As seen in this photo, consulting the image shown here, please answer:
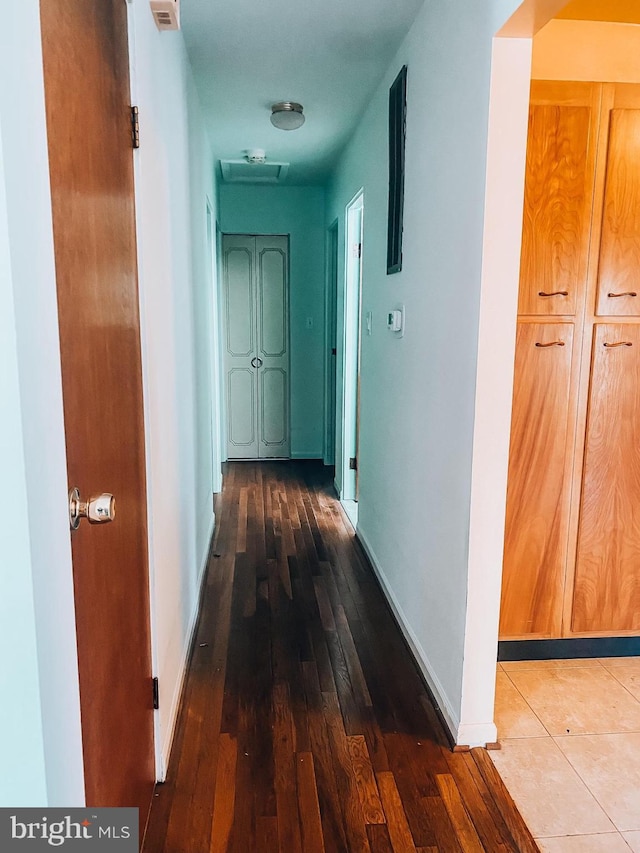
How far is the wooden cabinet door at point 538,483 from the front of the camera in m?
2.28

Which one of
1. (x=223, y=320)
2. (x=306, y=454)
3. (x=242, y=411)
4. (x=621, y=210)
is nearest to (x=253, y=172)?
(x=223, y=320)

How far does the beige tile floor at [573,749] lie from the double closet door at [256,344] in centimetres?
386

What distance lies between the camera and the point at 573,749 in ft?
6.57

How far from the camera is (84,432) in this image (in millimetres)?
1148

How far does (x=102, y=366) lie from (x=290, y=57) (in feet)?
7.20

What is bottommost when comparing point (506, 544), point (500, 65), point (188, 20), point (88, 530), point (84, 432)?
point (506, 544)

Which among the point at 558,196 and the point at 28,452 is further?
the point at 558,196

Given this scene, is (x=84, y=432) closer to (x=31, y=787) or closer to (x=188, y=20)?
(x=31, y=787)

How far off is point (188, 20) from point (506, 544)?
2.34 metres

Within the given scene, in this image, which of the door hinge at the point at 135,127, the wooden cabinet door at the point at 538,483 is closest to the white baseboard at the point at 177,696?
the wooden cabinet door at the point at 538,483

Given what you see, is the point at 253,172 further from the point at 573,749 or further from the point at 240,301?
the point at 573,749

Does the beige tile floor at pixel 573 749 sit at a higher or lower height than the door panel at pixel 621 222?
lower

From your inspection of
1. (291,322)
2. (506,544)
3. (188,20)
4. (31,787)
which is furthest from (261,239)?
(31,787)

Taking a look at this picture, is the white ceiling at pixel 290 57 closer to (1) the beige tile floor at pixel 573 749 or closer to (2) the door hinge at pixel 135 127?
(2) the door hinge at pixel 135 127
